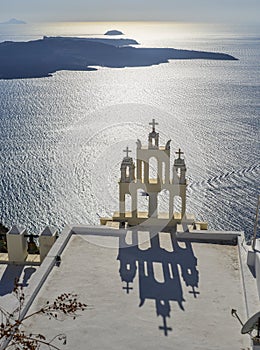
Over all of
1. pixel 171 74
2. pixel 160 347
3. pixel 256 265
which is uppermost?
pixel 171 74

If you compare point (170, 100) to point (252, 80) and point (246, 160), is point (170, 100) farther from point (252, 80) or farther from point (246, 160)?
point (246, 160)

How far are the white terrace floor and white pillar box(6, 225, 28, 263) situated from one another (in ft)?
4.59

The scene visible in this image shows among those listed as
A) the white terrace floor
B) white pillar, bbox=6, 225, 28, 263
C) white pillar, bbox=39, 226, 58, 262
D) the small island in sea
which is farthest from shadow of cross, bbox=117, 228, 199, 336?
the small island in sea

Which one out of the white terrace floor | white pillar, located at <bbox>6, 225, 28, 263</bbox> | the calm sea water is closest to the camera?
the white terrace floor

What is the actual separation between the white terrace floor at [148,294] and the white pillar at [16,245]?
1.40 m

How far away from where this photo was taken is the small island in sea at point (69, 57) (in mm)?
132125

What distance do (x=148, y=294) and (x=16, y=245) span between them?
4490 mm

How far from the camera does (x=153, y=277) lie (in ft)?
34.0

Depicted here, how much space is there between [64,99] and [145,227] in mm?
76967

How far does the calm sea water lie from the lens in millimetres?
40344

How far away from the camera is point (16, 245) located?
12195mm

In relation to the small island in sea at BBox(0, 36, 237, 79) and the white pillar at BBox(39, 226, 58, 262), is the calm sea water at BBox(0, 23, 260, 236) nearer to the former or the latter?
the white pillar at BBox(39, 226, 58, 262)

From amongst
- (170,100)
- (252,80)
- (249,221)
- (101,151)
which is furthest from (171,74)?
(249,221)

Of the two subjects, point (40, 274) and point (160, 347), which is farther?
point (40, 274)
